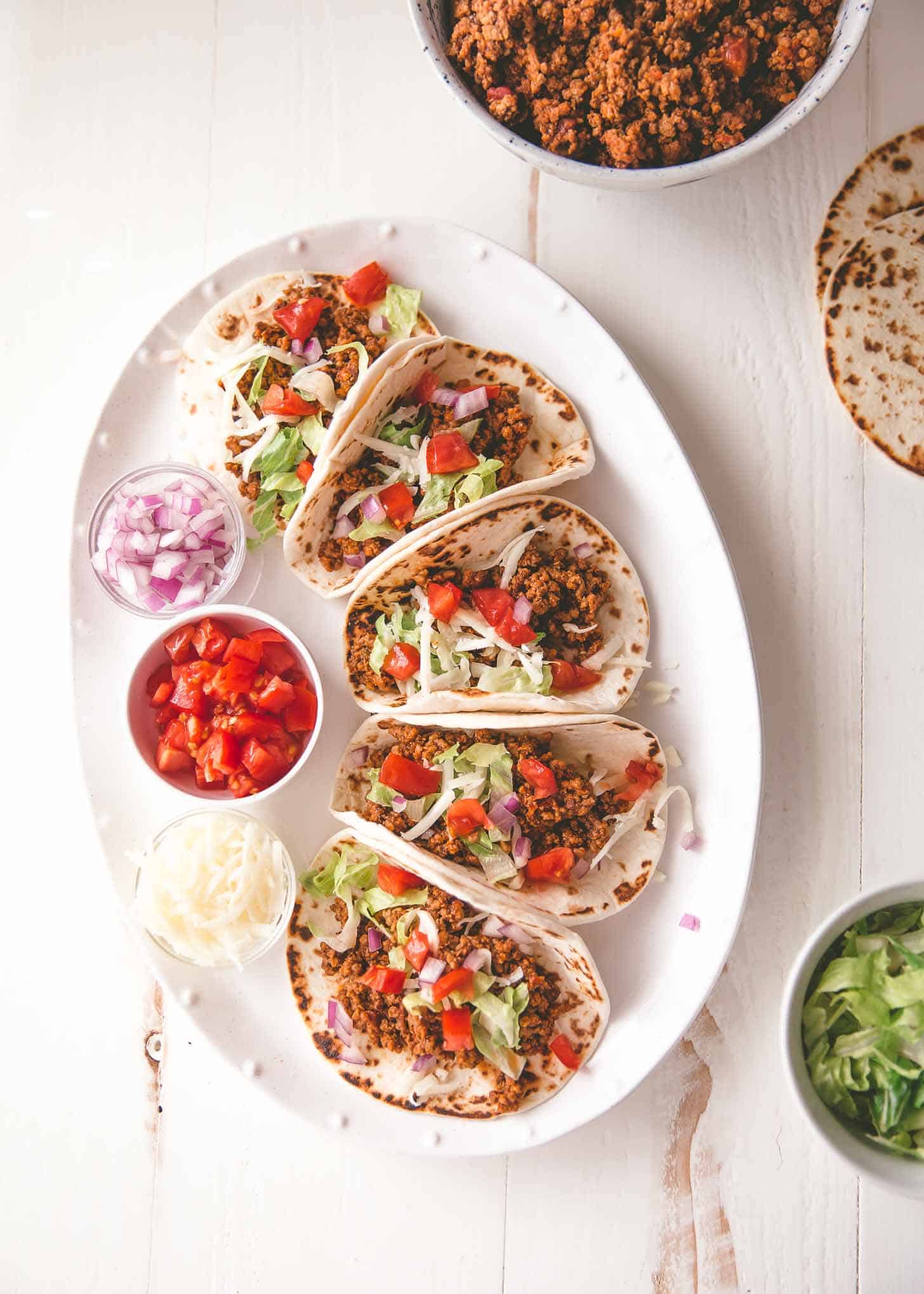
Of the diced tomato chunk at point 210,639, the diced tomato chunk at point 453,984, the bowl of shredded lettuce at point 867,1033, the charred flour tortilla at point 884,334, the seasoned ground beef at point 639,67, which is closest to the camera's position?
the seasoned ground beef at point 639,67

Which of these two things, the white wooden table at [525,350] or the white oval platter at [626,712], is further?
the white wooden table at [525,350]

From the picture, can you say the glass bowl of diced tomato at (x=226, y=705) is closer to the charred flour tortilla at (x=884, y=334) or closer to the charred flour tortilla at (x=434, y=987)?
the charred flour tortilla at (x=434, y=987)

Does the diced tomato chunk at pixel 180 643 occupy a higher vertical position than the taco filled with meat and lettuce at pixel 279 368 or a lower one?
lower

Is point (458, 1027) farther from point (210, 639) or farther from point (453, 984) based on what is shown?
point (210, 639)

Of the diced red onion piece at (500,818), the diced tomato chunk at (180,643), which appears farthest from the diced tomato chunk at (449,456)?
the diced red onion piece at (500,818)

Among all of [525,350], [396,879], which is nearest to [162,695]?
[396,879]

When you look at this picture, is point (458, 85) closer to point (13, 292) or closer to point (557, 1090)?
point (13, 292)
